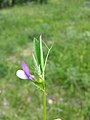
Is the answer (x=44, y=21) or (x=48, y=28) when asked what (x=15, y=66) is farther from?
(x=44, y=21)

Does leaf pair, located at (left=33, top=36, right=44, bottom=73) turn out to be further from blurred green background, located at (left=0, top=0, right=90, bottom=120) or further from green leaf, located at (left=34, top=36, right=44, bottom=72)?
blurred green background, located at (left=0, top=0, right=90, bottom=120)

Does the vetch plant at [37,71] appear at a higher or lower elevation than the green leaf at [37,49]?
lower

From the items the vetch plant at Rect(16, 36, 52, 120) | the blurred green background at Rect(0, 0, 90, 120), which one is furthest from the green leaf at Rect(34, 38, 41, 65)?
the blurred green background at Rect(0, 0, 90, 120)

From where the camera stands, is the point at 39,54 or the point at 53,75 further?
the point at 53,75

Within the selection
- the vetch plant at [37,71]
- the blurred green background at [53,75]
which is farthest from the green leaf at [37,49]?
the blurred green background at [53,75]

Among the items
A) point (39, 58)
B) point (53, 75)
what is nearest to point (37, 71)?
point (39, 58)

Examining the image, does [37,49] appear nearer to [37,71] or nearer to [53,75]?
[37,71]

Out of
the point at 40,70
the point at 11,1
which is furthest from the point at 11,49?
the point at 11,1

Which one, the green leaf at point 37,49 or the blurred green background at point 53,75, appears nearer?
the green leaf at point 37,49

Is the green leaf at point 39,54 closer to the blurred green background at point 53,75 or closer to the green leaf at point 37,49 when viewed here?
the green leaf at point 37,49
